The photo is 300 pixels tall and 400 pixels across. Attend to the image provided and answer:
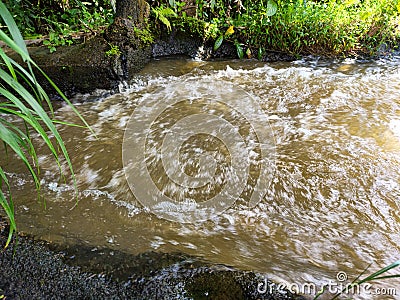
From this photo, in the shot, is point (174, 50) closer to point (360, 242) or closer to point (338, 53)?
point (338, 53)

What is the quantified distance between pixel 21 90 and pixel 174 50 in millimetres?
4503

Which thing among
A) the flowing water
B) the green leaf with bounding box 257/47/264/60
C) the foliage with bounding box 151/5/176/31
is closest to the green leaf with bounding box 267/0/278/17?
the green leaf with bounding box 257/47/264/60

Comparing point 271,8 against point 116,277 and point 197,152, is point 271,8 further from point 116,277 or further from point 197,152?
point 116,277

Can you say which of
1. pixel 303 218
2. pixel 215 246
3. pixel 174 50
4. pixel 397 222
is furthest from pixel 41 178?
pixel 174 50

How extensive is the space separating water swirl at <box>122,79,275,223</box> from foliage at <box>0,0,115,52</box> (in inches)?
66.4

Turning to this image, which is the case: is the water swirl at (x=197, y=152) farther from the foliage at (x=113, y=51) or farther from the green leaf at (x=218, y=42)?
the green leaf at (x=218, y=42)

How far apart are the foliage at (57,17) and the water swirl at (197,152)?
1686 millimetres

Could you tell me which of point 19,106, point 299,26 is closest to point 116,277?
point 19,106

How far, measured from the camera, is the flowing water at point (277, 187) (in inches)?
70.1

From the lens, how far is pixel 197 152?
299cm

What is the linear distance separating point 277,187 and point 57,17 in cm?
455

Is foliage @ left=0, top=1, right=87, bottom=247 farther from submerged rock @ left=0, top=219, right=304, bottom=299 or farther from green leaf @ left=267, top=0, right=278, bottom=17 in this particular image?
green leaf @ left=267, top=0, right=278, bottom=17

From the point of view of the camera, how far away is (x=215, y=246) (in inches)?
71.0

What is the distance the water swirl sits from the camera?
2.40 meters
